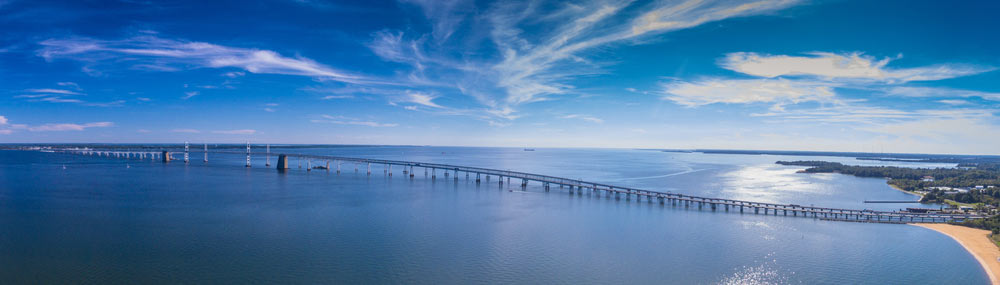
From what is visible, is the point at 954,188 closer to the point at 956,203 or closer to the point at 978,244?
the point at 956,203

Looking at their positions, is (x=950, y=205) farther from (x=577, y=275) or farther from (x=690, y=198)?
(x=577, y=275)

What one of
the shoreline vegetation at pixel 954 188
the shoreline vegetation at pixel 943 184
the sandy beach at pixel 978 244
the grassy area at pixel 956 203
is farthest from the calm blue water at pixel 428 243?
the shoreline vegetation at pixel 943 184

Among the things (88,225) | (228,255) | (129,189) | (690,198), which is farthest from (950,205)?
(129,189)

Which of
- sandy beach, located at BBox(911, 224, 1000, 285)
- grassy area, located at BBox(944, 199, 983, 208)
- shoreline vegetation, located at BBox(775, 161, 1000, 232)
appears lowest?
sandy beach, located at BBox(911, 224, 1000, 285)

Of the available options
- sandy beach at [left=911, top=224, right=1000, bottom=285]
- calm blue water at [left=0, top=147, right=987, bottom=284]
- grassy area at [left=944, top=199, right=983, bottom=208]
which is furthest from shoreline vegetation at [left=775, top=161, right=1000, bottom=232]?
calm blue water at [left=0, top=147, right=987, bottom=284]

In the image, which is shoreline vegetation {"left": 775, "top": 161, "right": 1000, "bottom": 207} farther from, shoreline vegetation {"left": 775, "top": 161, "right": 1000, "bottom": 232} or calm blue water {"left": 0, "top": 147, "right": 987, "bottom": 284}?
calm blue water {"left": 0, "top": 147, "right": 987, "bottom": 284}

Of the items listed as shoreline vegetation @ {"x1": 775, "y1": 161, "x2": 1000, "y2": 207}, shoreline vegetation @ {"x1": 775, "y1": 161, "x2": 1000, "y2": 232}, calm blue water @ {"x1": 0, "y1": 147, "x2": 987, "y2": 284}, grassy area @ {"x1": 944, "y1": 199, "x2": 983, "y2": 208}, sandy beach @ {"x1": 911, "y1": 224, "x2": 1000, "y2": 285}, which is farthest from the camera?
shoreline vegetation @ {"x1": 775, "y1": 161, "x2": 1000, "y2": 207}

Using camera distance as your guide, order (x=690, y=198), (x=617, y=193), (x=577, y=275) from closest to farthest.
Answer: (x=577, y=275), (x=690, y=198), (x=617, y=193)

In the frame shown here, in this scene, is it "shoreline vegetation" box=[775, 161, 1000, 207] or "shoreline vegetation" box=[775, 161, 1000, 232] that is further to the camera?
"shoreline vegetation" box=[775, 161, 1000, 207]

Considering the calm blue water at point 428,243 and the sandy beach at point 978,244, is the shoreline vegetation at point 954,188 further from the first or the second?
the calm blue water at point 428,243
